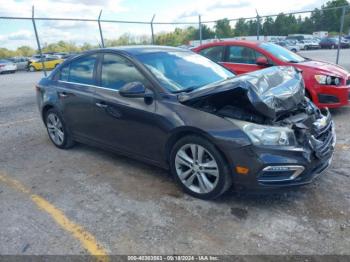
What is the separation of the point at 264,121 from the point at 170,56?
65.7 inches

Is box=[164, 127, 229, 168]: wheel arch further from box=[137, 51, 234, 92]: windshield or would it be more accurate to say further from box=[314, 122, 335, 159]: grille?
box=[314, 122, 335, 159]: grille

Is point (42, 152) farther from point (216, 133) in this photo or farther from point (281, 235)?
A: point (281, 235)

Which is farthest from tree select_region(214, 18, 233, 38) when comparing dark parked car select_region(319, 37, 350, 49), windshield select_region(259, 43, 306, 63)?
dark parked car select_region(319, 37, 350, 49)

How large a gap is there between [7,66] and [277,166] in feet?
95.5

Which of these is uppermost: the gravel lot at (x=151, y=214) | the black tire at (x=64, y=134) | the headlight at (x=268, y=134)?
the headlight at (x=268, y=134)

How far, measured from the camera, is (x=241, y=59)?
6918 mm

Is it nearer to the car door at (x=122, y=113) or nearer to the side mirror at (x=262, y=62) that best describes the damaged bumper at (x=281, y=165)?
the car door at (x=122, y=113)

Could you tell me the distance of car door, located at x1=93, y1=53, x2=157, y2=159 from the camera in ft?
11.9

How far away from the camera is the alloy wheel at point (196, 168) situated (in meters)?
3.20

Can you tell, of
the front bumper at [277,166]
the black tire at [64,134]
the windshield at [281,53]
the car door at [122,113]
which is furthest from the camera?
the windshield at [281,53]

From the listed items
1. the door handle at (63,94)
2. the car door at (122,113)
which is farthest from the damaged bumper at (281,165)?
the door handle at (63,94)

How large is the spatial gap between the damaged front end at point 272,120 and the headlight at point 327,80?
8.87ft

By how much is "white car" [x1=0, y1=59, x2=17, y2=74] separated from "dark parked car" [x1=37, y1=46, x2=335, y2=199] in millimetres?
25731

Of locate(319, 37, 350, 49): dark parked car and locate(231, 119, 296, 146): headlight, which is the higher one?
locate(231, 119, 296, 146): headlight
